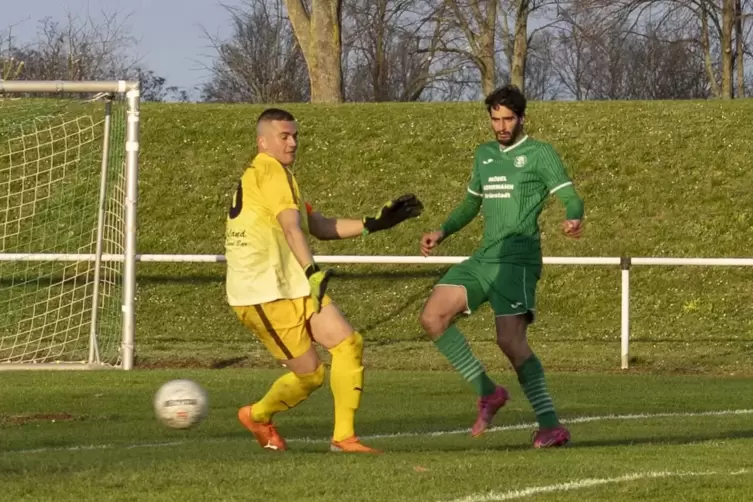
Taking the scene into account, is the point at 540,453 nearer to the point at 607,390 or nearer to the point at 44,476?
the point at 44,476

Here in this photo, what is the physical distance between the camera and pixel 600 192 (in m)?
23.2

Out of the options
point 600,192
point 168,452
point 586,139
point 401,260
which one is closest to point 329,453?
point 168,452

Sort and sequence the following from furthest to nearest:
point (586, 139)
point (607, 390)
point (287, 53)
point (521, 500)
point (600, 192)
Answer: point (287, 53) < point (586, 139) < point (600, 192) < point (607, 390) < point (521, 500)

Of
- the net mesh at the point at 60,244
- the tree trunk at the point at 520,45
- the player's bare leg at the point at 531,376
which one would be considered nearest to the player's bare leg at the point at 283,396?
the player's bare leg at the point at 531,376

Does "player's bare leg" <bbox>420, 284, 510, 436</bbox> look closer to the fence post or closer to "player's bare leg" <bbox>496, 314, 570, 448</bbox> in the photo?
"player's bare leg" <bbox>496, 314, 570, 448</bbox>

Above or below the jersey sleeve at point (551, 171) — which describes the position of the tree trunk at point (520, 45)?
above

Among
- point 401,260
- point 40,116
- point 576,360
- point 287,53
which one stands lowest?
point 576,360

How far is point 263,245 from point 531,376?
1.77 metres

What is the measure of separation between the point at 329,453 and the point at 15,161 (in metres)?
16.9

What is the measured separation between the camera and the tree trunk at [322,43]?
30031mm

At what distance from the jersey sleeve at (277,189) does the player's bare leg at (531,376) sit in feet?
4.83

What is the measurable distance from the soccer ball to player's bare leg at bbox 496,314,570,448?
169 centimetres

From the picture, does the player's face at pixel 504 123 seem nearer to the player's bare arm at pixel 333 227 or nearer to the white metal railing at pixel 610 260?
the player's bare arm at pixel 333 227

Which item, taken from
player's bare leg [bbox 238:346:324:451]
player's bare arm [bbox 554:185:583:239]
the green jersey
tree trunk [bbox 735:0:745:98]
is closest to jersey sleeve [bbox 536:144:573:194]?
the green jersey
